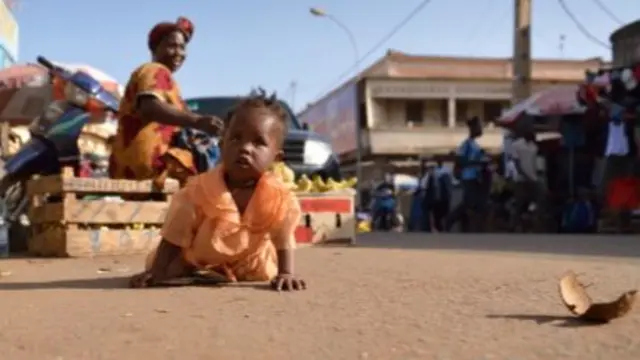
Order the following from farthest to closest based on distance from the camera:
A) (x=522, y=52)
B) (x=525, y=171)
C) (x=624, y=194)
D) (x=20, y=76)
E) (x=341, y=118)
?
1. (x=341, y=118)
2. (x=522, y=52)
3. (x=525, y=171)
4. (x=20, y=76)
5. (x=624, y=194)

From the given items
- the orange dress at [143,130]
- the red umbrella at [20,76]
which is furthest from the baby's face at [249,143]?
the red umbrella at [20,76]

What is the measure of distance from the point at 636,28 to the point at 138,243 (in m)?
12.0

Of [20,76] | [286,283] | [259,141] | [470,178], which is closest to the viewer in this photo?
[286,283]

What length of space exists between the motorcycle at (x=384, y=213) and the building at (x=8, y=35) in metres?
7.97

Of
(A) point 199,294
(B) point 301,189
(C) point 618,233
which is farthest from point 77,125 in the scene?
(C) point 618,233

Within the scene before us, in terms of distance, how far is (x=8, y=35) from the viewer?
51.5ft

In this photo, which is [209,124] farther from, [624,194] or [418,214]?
[418,214]

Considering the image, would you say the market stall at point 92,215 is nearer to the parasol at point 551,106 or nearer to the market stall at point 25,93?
the market stall at point 25,93

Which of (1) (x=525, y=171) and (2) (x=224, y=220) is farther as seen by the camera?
(1) (x=525, y=171)

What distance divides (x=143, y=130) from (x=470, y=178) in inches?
348

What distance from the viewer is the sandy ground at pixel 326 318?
2.22m

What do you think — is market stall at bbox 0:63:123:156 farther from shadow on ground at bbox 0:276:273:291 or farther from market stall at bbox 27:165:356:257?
shadow on ground at bbox 0:276:273:291

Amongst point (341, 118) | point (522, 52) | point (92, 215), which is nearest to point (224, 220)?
point (92, 215)

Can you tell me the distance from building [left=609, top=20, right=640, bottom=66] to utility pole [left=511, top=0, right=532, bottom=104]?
3.40m
